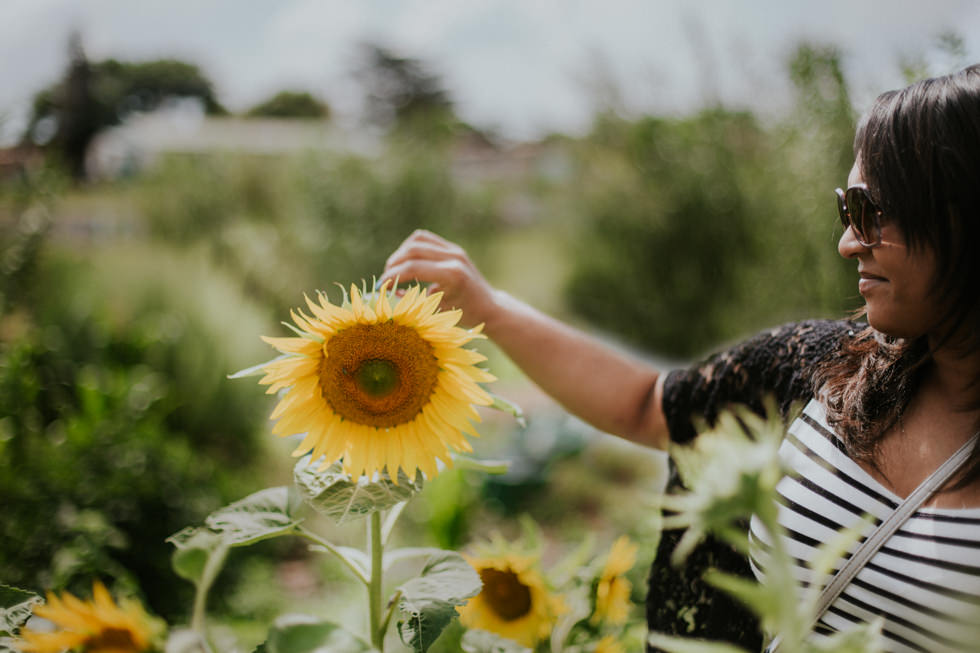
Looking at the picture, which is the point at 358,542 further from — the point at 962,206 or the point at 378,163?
the point at 378,163

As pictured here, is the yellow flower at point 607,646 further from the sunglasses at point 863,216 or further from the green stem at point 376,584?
the sunglasses at point 863,216

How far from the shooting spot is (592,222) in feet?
22.6

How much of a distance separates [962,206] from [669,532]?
0.63 metres

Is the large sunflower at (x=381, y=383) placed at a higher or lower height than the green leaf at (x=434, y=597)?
higher

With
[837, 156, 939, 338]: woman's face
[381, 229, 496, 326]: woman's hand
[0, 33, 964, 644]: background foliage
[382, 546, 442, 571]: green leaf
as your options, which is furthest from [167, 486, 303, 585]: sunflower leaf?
[0, 33, 964, 644]: background foliage

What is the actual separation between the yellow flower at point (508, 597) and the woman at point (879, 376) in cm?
26

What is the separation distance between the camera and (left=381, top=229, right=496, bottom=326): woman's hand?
0.92 meters

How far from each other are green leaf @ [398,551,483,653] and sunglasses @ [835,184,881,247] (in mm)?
620

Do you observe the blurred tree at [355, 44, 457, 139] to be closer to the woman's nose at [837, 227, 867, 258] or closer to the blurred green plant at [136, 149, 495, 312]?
the blurred green plant at [136, 149, 495, 312]

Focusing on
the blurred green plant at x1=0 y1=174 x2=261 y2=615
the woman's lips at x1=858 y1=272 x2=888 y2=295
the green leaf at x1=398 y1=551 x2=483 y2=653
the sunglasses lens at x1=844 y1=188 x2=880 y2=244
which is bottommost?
the blurred green plant at x1=0 y1=174 x2=261 y2=615

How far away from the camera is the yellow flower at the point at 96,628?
438 millimetres

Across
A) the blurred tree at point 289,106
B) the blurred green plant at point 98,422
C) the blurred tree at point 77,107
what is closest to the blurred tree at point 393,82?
the blurred tree at point 289,106

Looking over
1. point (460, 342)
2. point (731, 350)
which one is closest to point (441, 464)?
point (460, 342)

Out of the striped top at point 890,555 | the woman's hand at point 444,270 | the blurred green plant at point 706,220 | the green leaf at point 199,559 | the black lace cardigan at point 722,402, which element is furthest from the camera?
the blurred green plant at point 706,220
